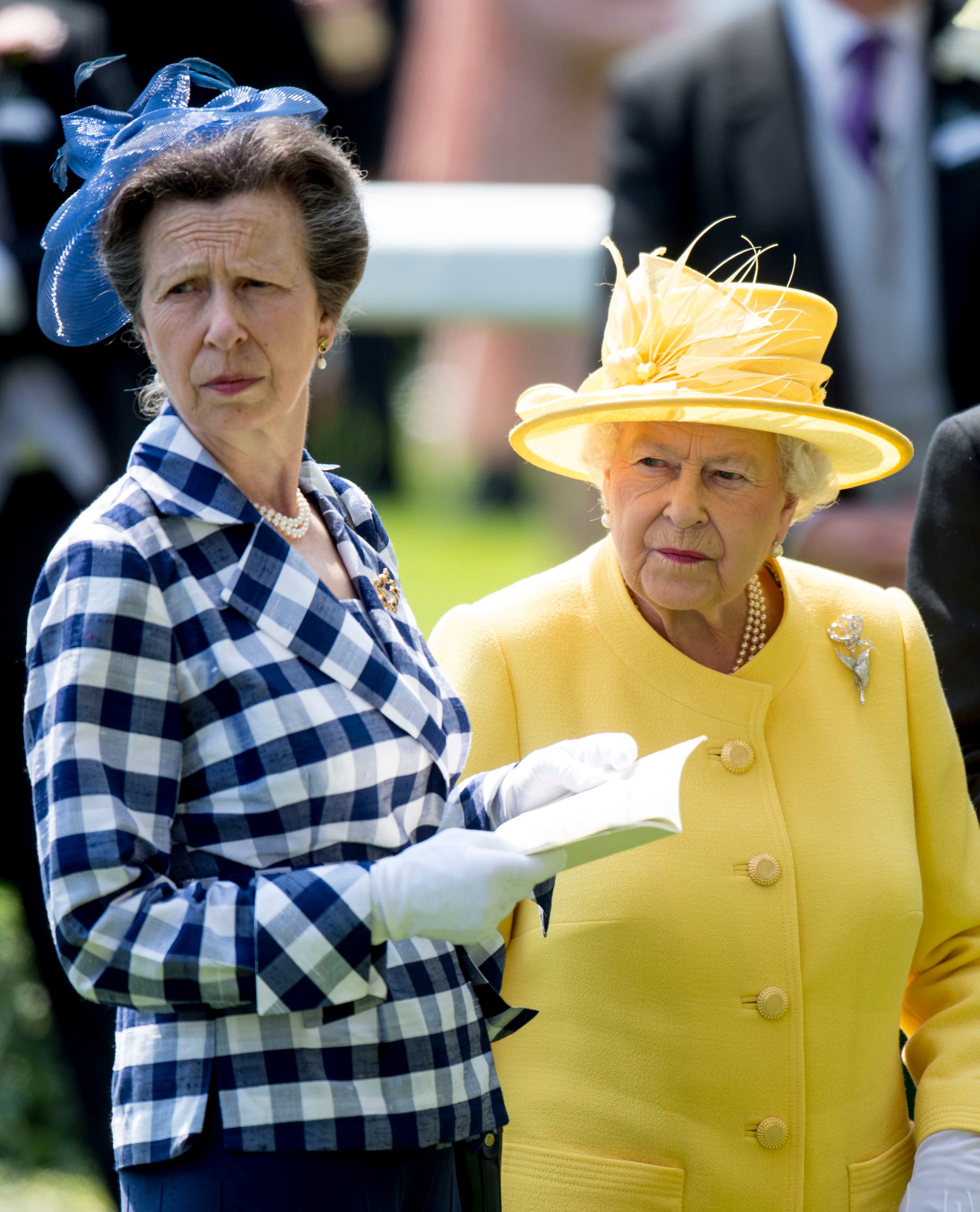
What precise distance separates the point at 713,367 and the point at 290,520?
76 centimetres

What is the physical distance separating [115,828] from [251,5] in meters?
3.40

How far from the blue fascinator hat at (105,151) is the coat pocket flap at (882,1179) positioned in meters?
1.68

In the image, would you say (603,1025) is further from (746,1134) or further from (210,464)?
(210,464)

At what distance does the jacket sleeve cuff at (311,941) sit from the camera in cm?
147

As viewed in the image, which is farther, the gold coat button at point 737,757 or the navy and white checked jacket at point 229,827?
the gold coat button at point 737,757

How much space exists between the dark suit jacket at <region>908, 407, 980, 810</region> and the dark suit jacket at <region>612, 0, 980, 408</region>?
1.56 meters

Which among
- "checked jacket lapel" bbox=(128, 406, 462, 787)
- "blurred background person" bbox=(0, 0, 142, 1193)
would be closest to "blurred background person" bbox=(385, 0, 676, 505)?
"blurred background person" bbox=(0, 0, 142, 1193)

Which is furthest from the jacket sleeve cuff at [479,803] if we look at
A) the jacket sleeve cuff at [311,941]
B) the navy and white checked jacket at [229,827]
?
the jacket sleeve cuff at [311,941]

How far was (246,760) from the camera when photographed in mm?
1573

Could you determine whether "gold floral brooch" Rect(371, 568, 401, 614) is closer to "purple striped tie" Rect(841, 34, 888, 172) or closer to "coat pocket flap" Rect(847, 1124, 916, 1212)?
"coat pocket flap" Rect(847, 1124, 916, 1212)

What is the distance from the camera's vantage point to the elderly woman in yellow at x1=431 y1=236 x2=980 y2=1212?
2.20 meters

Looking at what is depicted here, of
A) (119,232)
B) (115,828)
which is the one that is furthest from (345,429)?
A: (115,828)

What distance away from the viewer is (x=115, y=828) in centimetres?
147

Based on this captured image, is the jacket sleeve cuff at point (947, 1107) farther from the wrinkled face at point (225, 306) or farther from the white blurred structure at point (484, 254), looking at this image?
the white blurred structure at point (484, 254)
